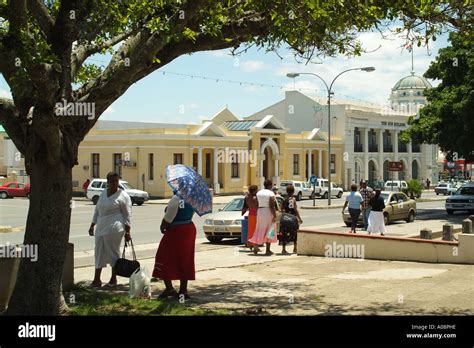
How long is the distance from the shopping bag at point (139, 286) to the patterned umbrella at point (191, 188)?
117cm

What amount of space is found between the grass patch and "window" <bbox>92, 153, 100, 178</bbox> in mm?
43716

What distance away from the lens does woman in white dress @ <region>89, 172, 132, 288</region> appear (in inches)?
398

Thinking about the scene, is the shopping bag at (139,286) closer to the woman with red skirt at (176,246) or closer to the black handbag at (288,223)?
the woman with red skirt at (176,246)

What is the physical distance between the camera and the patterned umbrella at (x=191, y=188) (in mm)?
9234

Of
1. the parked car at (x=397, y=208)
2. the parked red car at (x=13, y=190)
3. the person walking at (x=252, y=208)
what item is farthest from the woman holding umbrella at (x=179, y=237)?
the parked red car at (x=13, y=190)

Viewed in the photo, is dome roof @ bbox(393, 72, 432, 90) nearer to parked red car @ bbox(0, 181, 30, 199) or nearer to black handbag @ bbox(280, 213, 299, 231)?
parked red car @ bbox(0, 181, 30, 199)

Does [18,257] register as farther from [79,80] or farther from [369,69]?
[369,69]

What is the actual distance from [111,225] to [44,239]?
2.58 meters

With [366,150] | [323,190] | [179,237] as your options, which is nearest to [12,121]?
[179,237]

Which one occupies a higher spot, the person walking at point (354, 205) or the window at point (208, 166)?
the window at point (208, 166)

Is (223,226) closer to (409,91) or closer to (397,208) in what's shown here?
(397,208)

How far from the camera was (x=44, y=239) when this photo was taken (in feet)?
24.9
